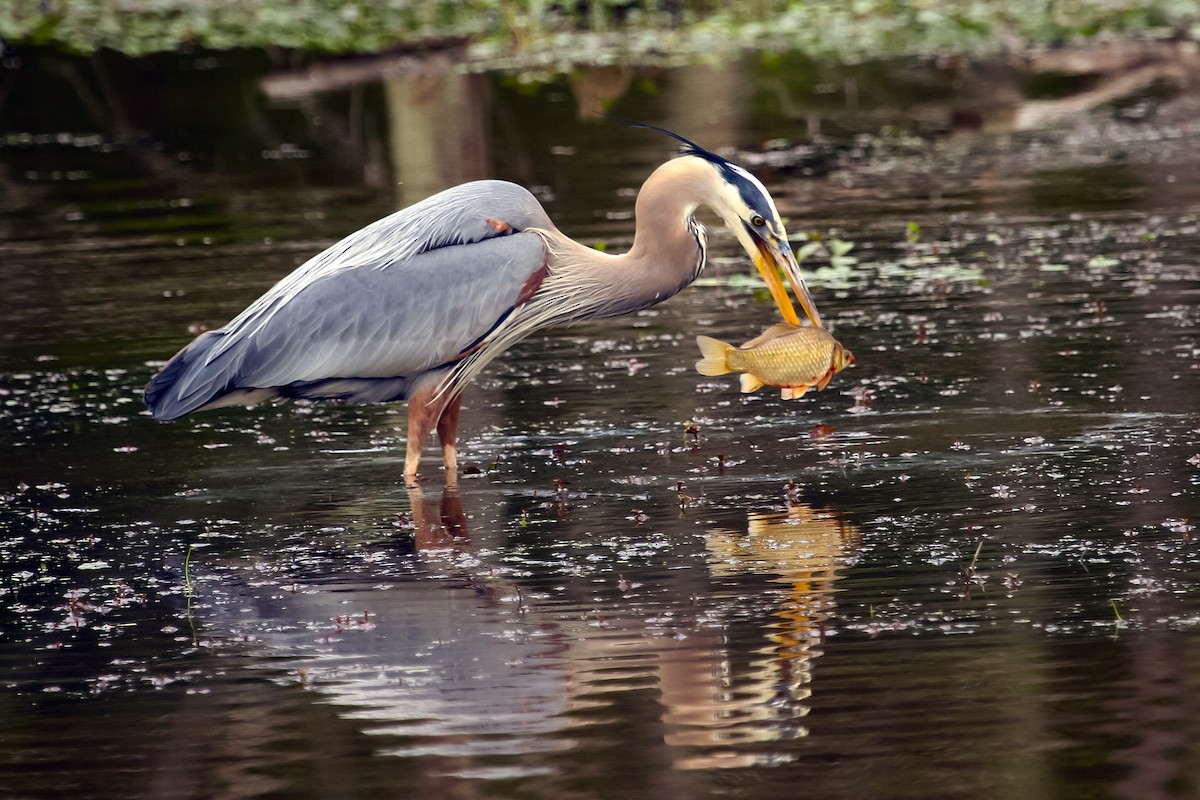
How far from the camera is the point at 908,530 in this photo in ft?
22.1

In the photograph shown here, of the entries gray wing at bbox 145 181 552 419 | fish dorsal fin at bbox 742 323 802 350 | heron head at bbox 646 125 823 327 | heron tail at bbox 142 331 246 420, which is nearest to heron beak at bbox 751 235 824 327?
heron head at bbox 646 125 823 327

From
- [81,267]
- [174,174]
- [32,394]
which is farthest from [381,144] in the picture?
[32,394]

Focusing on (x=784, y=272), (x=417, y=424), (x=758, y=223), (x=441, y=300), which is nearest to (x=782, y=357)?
(x=784, y=272)

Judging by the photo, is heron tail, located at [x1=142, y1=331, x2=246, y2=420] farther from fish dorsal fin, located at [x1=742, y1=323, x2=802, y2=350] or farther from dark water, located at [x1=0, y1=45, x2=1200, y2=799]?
fish dorsal fin, located at [x1=742, y1=323, x2=802, y2=350]

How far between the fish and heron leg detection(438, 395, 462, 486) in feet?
3.91

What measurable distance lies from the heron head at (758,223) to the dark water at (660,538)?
0.68m

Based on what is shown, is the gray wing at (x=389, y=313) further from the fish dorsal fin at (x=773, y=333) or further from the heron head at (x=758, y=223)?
the fish dorsal fin at (x=773, y=333)

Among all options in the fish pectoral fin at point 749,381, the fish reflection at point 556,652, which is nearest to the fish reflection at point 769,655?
the fish reflection at point 556,652

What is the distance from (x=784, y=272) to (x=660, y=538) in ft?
4.40

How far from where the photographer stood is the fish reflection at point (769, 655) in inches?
201

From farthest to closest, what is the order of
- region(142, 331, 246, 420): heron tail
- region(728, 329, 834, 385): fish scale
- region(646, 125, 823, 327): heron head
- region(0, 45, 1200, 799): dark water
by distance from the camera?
1. region(142, 331, 246, 420): heron tail
2. region(646, 125, 823, 327): heron head
3. region(728, 329, 834, 385): fish scale
4. region(0, 45, 1200, 799): dark water

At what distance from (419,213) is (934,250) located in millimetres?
4640

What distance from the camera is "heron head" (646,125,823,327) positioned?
7.52 metres

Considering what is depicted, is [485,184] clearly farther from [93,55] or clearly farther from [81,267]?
[93,55]
